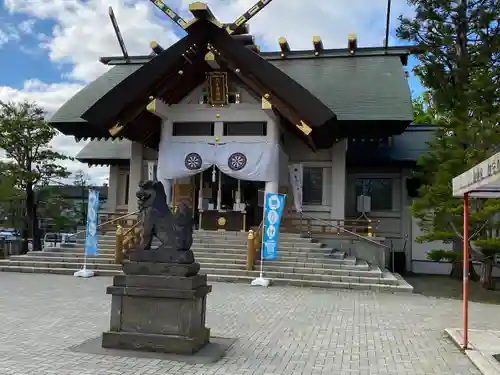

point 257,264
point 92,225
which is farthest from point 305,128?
point 92,225

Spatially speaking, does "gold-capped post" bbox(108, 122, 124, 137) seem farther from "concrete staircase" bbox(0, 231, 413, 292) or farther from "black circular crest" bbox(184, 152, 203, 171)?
"concrete staircase" bbox(0, 231, 413, 292)

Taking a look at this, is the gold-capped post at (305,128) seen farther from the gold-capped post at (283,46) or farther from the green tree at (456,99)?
the gold-capped post at (283,46)

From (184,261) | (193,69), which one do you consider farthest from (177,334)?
(193,69)

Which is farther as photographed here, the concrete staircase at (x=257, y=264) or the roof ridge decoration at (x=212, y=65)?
the roof ridge decoration at (x=212, y=65)

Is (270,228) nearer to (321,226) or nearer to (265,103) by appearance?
(321,226)

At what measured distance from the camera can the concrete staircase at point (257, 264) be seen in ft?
42.1

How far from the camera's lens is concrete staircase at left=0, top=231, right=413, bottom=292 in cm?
1284

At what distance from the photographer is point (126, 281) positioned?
6082mm

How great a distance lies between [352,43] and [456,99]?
5.39m

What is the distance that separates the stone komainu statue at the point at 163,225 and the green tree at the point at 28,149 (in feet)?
58.8

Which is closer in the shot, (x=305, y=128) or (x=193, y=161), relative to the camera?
(x=305, y=128)

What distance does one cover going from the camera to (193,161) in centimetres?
1681

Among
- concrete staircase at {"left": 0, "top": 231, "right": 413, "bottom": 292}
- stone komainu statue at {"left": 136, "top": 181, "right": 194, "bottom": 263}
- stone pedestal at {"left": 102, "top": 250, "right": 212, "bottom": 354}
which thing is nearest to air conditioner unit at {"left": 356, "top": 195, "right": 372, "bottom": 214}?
concrete staircase at {"left": 0, "top": 231, "right": 413, "bottom": 292}

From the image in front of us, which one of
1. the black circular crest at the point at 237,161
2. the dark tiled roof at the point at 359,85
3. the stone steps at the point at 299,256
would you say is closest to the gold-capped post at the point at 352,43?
the dark tiled roof at the point at 359,85
